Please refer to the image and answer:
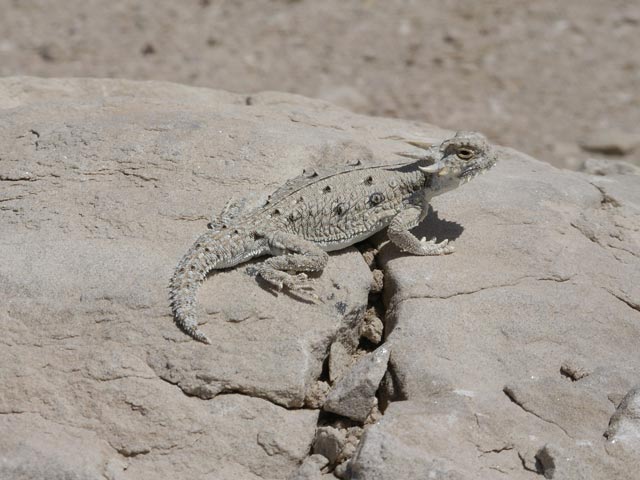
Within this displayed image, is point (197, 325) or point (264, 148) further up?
point (264, 148)

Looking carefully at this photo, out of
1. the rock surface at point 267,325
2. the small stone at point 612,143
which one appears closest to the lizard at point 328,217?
the rock surface at point 267,325

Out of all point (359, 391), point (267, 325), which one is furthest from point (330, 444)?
point (267, 325)

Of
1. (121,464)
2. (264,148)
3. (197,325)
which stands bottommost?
(121,464)

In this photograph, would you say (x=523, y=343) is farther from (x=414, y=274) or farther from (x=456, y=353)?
(x=414, y=274)

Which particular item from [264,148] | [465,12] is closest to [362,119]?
[264,148]

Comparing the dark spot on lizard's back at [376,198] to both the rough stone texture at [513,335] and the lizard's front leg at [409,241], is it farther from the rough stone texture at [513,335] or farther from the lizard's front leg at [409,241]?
the rough stone texture at [513,335]

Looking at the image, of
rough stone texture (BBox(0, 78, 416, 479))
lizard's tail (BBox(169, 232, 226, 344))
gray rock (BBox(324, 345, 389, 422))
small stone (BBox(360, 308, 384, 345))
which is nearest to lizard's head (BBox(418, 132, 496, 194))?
rough stone texture (BBox(0, 78, 416, 479))
